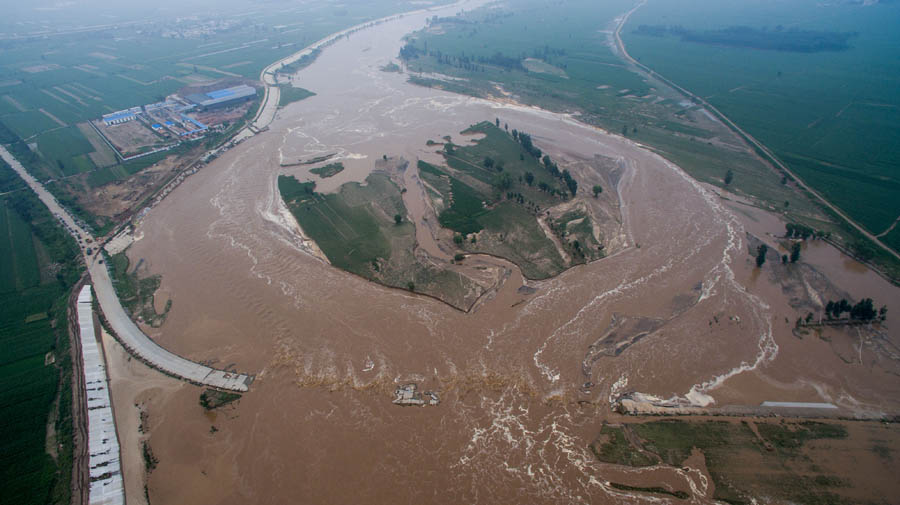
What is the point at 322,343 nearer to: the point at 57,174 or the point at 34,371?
the point at 34,371

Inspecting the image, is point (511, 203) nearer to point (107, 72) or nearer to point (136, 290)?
point (136, 290)

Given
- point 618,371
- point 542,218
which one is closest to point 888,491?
point 618,371

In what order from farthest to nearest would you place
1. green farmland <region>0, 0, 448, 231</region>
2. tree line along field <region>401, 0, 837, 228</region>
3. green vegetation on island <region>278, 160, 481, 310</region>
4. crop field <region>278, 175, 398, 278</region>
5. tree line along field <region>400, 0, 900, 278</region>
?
green farmland <region>0, 0, 448, 231</region>
tree line along field <region>401, 0, 837, 228</region>
tree line along field <region>400, 0, 900, 278</region>
crop field <region>278, 175, 398, 278</region>
green vegetation on island <region>278, 160, 481, 310</region>

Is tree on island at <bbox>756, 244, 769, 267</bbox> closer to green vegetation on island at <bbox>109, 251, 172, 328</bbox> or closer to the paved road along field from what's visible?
the paved road along field

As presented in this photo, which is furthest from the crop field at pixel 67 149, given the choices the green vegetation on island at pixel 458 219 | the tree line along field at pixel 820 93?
the tree line along field at pixel 820 93

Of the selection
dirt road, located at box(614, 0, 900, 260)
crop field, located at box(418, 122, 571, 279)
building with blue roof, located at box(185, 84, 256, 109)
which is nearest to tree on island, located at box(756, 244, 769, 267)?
dirt road, located at box(614, 0, 900, 260)

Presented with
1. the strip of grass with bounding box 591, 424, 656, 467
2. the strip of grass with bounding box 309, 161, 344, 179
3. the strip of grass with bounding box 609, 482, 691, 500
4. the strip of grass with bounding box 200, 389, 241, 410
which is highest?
the strip of grass with bounding box 309, 161, 344, 179

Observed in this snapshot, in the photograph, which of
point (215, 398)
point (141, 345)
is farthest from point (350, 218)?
point (215, 398)
